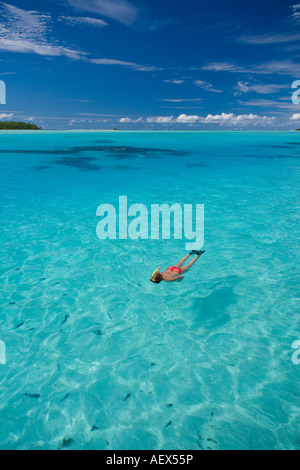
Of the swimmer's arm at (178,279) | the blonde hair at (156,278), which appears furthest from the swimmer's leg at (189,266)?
the blonde hair at (156,278)

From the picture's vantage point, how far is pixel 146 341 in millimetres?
5453

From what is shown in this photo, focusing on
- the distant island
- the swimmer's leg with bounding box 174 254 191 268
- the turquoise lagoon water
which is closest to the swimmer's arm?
the turquoise lagoon water

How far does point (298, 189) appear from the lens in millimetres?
17719

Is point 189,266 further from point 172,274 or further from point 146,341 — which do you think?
point 146,341

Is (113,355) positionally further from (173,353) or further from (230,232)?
(230,232)

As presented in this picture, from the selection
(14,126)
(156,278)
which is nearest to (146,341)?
(156,278)

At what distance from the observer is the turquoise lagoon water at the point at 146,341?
13.0 feet

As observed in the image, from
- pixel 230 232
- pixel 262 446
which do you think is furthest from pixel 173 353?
pixel 230 232

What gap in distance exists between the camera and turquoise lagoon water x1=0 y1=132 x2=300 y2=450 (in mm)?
3949

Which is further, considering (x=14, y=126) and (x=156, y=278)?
(x=14, y=126)

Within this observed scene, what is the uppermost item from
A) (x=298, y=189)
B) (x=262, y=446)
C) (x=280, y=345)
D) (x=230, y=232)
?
(x=298, y=189)

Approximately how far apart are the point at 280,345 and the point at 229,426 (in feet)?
6.68

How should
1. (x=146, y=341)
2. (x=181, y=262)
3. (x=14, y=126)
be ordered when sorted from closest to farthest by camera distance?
(x=146, y=341), (x=181, y=262), (x=14, y=126)

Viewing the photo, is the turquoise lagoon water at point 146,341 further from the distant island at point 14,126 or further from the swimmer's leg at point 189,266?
the distant island at point 14,126
